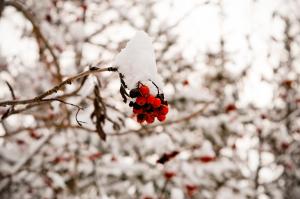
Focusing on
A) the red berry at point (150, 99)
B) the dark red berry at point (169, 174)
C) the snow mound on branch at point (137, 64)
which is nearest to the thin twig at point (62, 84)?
the snow mound on branch at point (137, 64)

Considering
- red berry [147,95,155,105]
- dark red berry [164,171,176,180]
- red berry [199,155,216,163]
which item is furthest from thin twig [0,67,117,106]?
red berry [199,155,216,163]

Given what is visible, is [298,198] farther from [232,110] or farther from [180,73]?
[180,73]

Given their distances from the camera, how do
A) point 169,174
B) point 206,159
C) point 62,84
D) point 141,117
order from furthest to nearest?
point 206,159
point 169,174
point 141,117
point 62,84

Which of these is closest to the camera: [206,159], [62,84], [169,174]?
[62,84]

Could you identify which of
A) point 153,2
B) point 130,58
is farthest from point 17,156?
point 130,58

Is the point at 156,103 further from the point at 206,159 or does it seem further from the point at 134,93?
the point at 206,159

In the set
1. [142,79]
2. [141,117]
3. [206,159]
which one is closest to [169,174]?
[206,159]

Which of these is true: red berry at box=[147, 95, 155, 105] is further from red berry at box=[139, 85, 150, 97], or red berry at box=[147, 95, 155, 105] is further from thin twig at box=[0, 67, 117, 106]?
thin twig at box=[0, 67, 117, 106]
